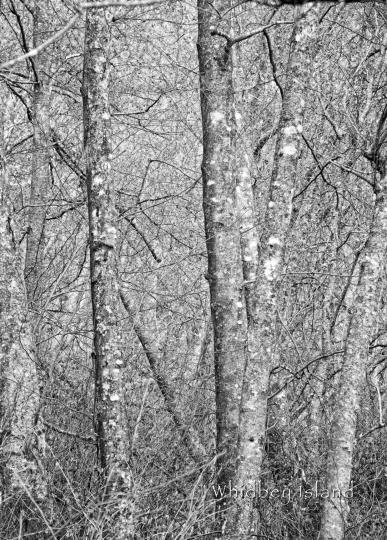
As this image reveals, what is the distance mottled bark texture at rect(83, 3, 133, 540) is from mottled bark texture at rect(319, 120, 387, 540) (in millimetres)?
1641

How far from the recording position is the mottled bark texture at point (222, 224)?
7.09 metres

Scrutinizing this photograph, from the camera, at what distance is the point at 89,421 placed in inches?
321

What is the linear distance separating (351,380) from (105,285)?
2104mm

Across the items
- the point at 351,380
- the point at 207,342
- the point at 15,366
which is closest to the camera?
the point at 15,366

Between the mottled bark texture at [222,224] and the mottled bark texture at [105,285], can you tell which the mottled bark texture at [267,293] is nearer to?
the mottled bark texture at [105,285]

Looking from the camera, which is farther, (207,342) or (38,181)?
(207,342)

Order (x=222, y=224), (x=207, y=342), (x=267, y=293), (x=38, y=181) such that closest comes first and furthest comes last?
(x=267, y=293), (x=222, y=224), (x=38, y=181), (x=207, y=342)

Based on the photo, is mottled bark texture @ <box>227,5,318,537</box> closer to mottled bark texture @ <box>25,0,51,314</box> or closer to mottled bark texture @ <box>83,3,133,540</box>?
mottled bark texture @ <box>83,3,133,540</box>

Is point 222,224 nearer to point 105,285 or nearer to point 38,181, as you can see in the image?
point 105,285

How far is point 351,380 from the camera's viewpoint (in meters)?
6.30

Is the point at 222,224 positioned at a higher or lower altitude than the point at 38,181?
lower

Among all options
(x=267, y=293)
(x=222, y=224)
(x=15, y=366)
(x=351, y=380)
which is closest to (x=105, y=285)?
(x=15, y=366)

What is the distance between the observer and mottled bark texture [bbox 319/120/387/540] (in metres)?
6.21

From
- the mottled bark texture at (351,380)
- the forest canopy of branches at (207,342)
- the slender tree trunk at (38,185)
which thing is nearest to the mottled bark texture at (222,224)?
the forest canopy of branches at (207,342)
